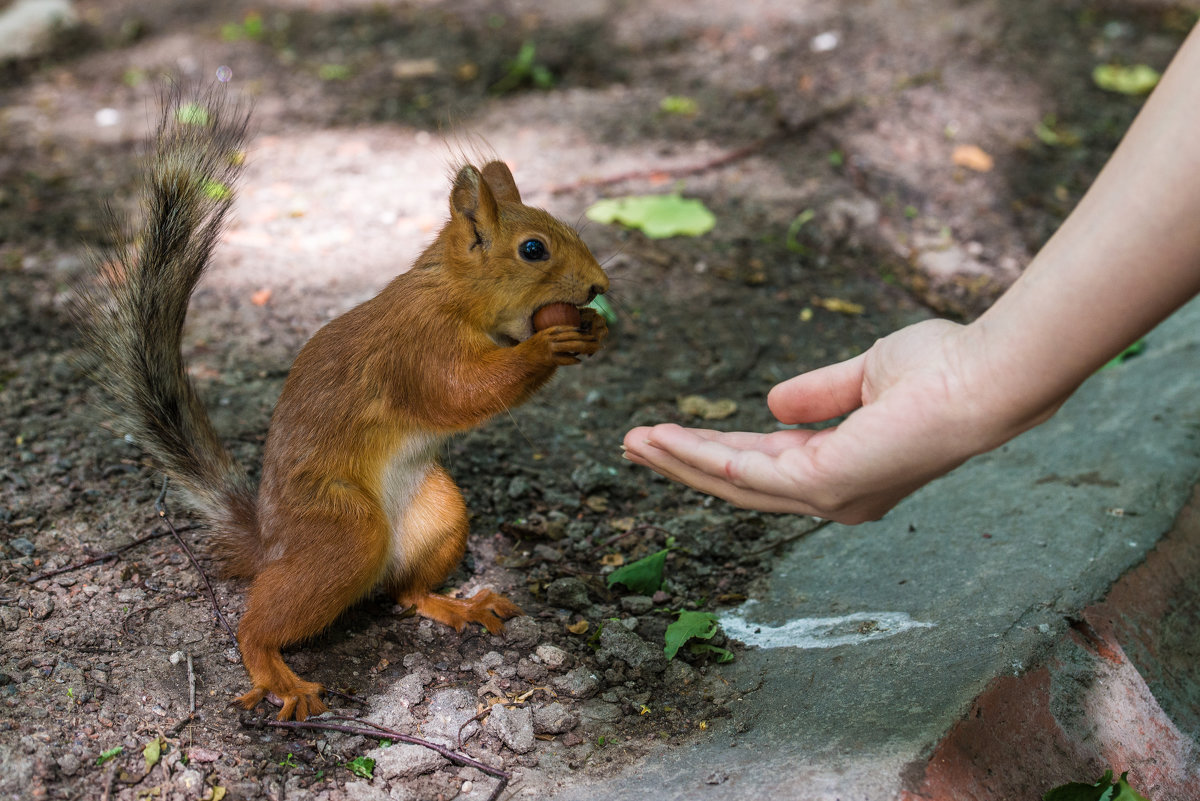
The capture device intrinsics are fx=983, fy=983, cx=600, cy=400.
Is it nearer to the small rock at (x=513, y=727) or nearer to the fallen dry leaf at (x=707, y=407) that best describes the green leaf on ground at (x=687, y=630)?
the small rock at (x=513, y=727)

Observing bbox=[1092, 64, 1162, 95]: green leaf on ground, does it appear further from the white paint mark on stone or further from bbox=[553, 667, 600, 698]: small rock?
bbox=[553, 667, 600, 698]: small rock

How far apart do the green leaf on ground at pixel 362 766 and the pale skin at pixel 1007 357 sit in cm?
71

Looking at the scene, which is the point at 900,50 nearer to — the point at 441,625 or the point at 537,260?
the point at 537,260

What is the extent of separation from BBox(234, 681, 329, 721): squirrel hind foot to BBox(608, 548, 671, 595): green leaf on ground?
0.69 m

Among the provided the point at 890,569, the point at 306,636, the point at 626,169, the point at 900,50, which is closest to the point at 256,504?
the point at 306,636

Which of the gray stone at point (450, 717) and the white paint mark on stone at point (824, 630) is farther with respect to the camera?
the white paint mark on stone at point (824, 630)

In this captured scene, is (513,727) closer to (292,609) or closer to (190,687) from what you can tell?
(292,609)

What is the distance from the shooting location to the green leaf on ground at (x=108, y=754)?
158 centimetres

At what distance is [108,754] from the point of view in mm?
1593

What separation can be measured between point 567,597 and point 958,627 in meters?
0.82

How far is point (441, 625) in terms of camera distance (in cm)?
211

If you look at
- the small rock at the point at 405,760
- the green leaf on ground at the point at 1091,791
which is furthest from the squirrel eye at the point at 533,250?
the green leaf on ground at the point at 1091,791

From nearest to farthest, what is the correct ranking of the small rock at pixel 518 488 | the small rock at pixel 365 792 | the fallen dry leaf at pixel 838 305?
1. the small rock at pixel 365 792
2. the small rock at pixel 518 488
3. the fallen dry leaf at pixel 838 305

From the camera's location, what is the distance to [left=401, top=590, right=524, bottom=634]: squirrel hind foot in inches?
81.7
